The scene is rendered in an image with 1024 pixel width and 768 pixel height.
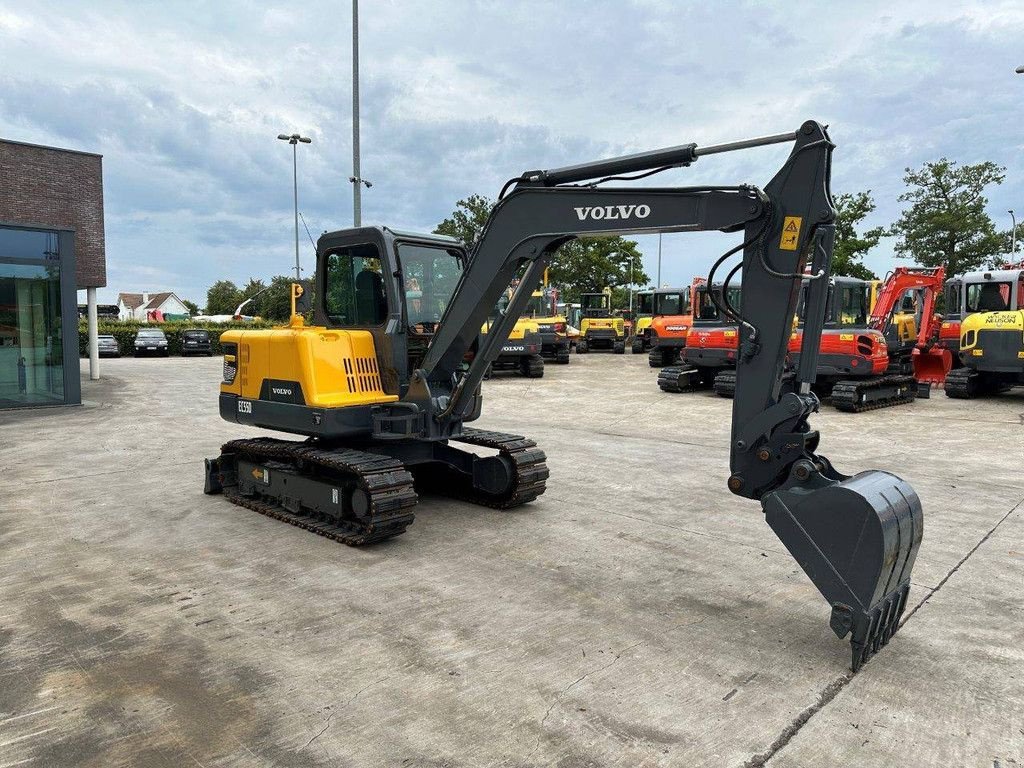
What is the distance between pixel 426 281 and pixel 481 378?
103 cm

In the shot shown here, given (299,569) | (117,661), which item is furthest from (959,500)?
(117,661)

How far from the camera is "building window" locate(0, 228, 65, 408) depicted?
47.8ft

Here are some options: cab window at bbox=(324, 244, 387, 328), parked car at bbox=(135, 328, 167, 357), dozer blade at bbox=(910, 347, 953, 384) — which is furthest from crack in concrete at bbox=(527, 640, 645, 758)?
parked car at bbox=(135, 328, 167, 357)

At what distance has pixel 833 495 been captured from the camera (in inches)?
150

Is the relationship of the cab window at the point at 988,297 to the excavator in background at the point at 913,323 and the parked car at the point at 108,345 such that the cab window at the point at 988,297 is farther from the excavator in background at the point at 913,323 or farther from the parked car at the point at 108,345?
the parked car at the point at 108,345

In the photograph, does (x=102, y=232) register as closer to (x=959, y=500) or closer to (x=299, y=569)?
(x=299, y=569)

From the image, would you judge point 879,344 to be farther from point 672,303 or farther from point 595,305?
point 595,305

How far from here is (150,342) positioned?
3538cm

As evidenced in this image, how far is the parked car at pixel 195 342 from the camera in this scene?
1436 inches

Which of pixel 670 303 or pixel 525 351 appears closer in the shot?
pixel 525 351

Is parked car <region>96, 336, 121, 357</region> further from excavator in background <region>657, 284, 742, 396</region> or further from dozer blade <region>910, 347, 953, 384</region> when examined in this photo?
dozer blade <region>910, 347, 953, 384</region>

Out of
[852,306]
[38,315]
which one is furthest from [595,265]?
[38,315]

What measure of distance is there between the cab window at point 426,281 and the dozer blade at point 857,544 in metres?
3.51

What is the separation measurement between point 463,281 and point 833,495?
128 inches
